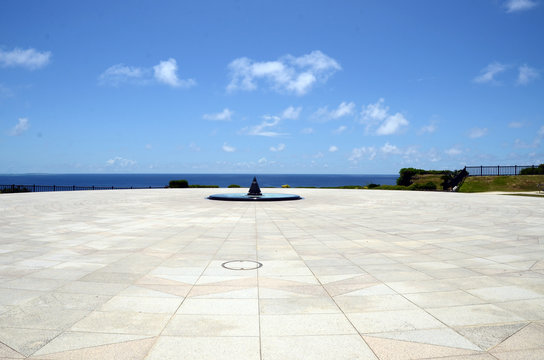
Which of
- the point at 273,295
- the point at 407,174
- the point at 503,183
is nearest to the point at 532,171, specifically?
the point at 503,183

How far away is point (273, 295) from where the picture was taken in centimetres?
580

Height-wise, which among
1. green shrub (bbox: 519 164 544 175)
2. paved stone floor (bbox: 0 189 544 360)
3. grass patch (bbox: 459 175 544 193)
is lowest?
paved stone floor (bbox: 0 189 544 360)

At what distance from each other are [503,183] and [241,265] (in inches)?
1695

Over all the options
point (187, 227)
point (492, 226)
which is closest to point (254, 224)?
point (187, 227)

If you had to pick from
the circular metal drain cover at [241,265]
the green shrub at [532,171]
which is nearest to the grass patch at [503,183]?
the green shrub at [532,171]

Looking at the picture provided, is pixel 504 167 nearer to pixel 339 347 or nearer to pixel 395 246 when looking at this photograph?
pixel 395 246

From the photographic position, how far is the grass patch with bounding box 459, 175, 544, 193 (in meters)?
38.5

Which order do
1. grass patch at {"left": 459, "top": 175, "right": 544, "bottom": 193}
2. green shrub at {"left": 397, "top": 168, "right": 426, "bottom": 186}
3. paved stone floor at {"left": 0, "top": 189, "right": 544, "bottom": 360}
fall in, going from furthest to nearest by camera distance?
green shrub at {"left": 397, "top": 168, "right": 426, "bottom": 186} → grass patch at {"left": 459, "top": 175, "right": 544, "bottom": 193} → paved stone floor at {"left": 0, "top": 189, "right": 544, "bottom": 360}

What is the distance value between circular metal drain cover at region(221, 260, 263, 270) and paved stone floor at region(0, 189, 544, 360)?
0.64 ft

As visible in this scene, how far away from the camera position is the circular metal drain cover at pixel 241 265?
7.54 metres

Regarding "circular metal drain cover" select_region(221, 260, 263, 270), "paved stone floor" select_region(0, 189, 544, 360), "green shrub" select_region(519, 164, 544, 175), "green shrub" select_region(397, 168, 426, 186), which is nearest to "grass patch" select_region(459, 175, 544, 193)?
"green shrub" select_region(519, 164, 544, 175)

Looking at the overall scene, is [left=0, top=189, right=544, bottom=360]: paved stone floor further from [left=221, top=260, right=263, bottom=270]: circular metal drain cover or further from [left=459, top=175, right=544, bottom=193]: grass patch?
[left=459, top=175, right=544, bottom=193]: grass patch

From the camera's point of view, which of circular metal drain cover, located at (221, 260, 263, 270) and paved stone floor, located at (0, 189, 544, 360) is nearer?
paved stone floor, located at (0, 189, 544, 360)

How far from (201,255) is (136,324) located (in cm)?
399
